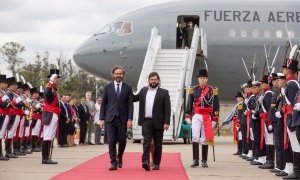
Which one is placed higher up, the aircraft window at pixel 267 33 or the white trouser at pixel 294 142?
the aircraft window at pixel 267 33

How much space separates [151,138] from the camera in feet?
40.3

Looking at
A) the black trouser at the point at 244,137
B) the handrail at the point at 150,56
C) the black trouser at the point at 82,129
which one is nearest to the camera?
the black trouser at the point at 244,137

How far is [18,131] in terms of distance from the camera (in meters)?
15.0

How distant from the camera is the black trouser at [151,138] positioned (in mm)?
12109

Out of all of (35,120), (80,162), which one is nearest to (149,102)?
(80,162)

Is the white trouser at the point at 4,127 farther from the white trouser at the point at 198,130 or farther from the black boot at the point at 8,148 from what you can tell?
the white trouser at the point at 198,130

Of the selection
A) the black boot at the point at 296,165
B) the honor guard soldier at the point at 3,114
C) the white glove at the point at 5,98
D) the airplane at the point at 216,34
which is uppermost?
the airplane at the point at 216,34

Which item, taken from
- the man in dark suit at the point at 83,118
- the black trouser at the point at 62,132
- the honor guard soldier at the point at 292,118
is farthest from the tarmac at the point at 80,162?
the man in dark suit at the point at 83,118

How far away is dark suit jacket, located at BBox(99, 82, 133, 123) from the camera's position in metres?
12.2

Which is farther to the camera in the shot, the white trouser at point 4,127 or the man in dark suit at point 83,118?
the man in dark suit at point 83,118

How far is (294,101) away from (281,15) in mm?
17002

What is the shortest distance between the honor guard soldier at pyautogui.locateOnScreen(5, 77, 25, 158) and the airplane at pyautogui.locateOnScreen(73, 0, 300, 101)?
12.3m

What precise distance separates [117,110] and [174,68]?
12379 mm

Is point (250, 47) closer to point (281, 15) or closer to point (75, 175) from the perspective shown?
point (281, 15)
